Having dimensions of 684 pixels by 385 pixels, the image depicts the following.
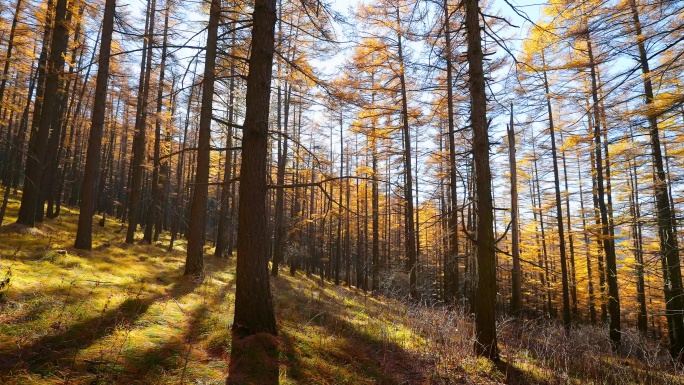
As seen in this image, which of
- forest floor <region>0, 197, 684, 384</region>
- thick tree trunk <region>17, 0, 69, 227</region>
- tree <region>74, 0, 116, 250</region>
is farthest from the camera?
thick tree trunk <region>17, 0, 69, 227</region>

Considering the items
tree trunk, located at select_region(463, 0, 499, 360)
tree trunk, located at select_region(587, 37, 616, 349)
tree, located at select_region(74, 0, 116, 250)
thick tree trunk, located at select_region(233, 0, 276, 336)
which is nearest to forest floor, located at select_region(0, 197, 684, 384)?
tree trunk, located at select_region(463, 0, 499, 360)

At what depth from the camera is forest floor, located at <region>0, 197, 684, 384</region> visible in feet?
10.5

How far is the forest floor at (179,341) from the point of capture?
3189mm

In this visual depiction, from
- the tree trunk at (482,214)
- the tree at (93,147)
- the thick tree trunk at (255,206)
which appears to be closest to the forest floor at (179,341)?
the tree trunk at (482,214)

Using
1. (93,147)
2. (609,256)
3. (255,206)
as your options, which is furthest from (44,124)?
(609,256)

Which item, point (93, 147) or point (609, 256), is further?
point (609, 256)

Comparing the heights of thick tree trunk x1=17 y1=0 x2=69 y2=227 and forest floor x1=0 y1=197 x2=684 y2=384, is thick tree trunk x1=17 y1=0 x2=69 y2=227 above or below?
above

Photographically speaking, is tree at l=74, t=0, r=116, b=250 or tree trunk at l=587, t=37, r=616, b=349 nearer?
tree at l=74, t=0, r=116, b=250

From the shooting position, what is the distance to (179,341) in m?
4.04

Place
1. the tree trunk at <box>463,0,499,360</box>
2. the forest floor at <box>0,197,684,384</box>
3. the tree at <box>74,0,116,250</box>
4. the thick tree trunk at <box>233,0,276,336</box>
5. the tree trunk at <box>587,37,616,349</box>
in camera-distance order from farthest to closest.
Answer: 1. the tree trunk at <box>587,37,616,349</box>
2. the tree at <box>74,0,116,250</box>
3. the tree trunk at <box>463,0,499,360</box>
4. the thick tree trunk at <box>233,0,276,336</box>
5. the forest floor at <box>0,197,684,384</box>

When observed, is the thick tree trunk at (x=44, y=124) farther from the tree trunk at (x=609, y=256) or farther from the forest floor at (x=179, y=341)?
the tree trunk at (x=609, y=256)

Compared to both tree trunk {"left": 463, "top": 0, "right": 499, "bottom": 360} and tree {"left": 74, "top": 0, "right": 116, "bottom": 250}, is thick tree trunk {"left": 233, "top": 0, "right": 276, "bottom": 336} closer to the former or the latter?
tree trunk {"left": 463, "top": 0, "right": 499, "bottom": 360}

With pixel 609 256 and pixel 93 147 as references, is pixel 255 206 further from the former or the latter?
pixel 609 256

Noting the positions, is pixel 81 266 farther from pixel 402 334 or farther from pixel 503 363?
pixel 503 363
